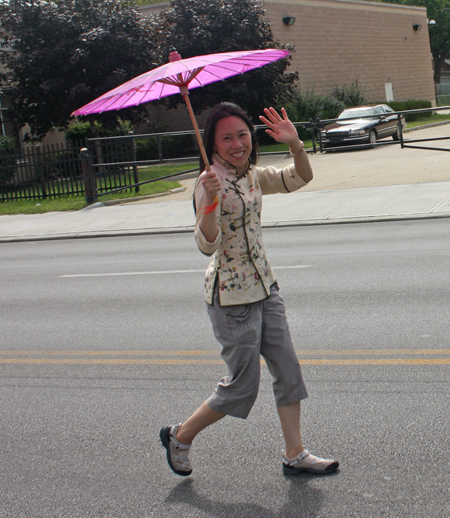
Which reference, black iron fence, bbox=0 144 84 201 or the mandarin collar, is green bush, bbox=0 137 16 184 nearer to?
black iron fence, bbox=0 144 84 201

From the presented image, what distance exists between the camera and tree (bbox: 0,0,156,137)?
934 inches

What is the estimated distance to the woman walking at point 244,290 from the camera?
11.1 feet

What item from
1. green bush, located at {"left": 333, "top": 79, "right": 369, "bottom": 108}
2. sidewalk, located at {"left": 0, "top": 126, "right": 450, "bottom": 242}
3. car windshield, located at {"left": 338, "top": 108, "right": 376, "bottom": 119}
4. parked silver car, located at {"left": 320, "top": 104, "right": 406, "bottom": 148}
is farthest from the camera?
green bush, located at {"left": 333, "top": 79, "right": 369, "bottom": 108}

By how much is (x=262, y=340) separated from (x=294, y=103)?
32.5 meters

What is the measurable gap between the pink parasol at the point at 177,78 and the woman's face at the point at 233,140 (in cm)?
11

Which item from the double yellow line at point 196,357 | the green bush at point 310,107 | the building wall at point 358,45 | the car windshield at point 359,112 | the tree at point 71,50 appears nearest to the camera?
the double yellow line at point 196,357

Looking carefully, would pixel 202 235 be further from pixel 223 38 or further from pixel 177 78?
pixel 223 38

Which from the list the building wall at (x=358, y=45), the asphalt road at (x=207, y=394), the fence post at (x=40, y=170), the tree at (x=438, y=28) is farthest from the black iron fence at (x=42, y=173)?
the tree at (x=438, y=28)

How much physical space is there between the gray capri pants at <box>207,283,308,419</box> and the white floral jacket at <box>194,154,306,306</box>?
7cm

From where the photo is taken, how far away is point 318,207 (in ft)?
46.9

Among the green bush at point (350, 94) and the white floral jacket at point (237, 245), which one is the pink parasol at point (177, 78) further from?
the green bush at point (350, 94)

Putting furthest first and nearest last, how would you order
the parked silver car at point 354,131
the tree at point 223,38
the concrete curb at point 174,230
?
1. the tree at point 223,38
2. the parked silver car at point 354,131
3. the concrete curb at point 174,230

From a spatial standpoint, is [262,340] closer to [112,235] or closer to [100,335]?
[100,335]

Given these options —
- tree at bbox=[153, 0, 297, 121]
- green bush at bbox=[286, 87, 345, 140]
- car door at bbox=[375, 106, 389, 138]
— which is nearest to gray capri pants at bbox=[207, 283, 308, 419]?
car door at bbox=[375, 106, 389, 138]
